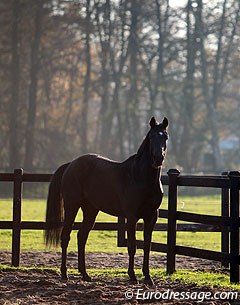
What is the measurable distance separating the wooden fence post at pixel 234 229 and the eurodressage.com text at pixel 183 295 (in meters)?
1.34

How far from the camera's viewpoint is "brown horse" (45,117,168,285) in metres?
9.53

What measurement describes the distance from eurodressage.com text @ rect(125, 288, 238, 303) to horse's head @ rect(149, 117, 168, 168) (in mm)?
1635

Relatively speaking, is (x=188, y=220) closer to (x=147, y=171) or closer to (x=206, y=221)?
(x=206, y=221)

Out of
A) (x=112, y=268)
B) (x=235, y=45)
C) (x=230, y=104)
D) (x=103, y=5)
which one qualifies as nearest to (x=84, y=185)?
(x=112, y=268)

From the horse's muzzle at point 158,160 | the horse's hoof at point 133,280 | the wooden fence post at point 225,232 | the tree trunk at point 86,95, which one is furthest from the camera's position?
the tree trunk at point 86,95

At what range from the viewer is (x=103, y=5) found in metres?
43.1

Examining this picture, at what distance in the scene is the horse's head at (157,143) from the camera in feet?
30.0

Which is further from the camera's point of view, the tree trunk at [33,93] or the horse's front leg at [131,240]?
the tree trunk at [33,93]

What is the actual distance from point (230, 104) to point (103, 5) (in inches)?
561

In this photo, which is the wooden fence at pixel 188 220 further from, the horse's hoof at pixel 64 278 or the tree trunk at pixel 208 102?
the tree trunk at pixel 208 102

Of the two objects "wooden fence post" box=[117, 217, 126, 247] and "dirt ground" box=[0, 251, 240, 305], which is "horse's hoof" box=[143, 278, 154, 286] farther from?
"wooden fence post" box=[117, 217, 126, 247]

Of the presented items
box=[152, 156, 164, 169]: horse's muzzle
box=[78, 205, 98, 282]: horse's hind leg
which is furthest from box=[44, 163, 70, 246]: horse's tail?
box=[152, 156, 164, 169]: horse's muzzle

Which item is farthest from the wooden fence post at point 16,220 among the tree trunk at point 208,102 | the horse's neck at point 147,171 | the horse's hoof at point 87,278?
the tree trunk at point 208,102

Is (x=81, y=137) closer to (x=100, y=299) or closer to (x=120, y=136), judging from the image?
(x=120, y=136)
